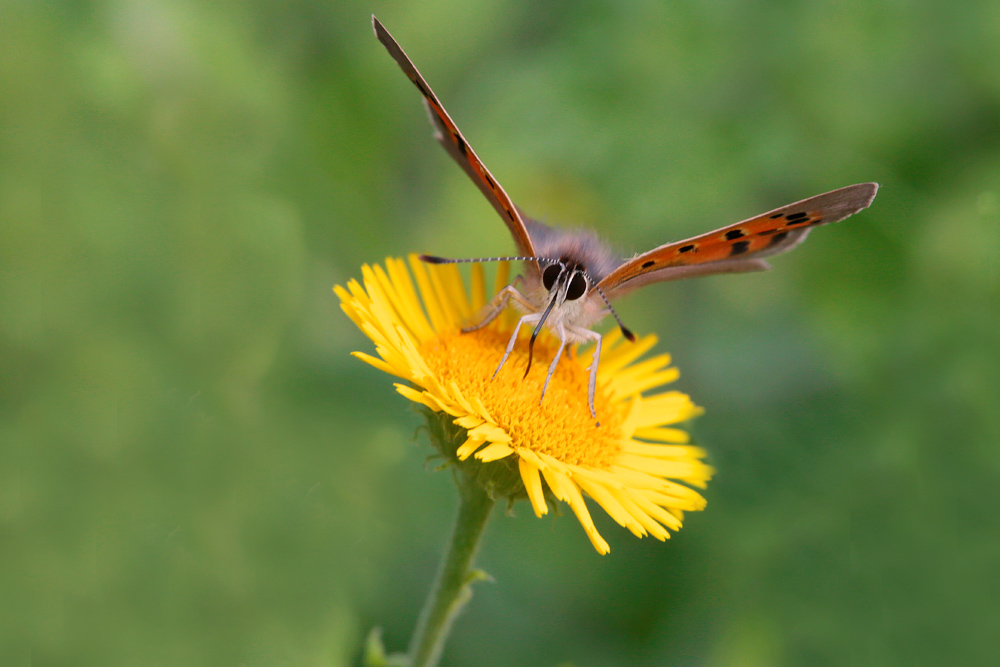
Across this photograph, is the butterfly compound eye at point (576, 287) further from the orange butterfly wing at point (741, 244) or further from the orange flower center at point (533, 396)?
the orange flower center at point (533, 396)

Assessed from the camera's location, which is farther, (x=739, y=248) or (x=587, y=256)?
(x=587, y=256)

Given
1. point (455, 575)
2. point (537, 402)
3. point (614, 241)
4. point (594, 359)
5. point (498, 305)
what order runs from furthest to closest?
point (614, 241)
point (498, 305)
point (594, 359)
point (537, 402)
point (455, 575)

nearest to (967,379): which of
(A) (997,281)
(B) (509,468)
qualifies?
(A) (997,281)

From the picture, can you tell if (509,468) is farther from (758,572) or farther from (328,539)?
(758,572)

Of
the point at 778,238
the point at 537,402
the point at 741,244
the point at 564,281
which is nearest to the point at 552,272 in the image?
the point at 564,281

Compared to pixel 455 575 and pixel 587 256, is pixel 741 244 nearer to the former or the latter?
pixel 587 256

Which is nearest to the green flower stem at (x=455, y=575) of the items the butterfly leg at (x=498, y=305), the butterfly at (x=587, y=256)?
the butterfly at (x=587, y=256)

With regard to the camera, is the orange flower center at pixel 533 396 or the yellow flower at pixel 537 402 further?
the orange flower center at pixel 533 396
